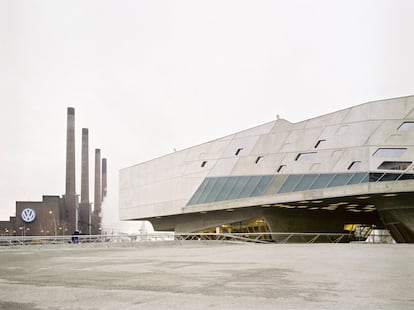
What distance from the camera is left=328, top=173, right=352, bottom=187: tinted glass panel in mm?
26784

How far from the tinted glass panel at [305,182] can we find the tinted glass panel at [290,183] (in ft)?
0.99

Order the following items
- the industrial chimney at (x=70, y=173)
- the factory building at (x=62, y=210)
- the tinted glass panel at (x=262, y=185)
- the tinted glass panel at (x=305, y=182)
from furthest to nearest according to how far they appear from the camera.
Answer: the factory building at (x=62, y=210), the industrial chimney at (x=70, y=173), the tinted glass panel at (x=262, y=185), the tinted glass panel at (x=305, y=182)

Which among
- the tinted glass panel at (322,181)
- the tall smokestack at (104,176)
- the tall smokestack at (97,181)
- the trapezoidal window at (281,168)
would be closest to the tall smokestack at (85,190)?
the tall smokestack at (97,181)

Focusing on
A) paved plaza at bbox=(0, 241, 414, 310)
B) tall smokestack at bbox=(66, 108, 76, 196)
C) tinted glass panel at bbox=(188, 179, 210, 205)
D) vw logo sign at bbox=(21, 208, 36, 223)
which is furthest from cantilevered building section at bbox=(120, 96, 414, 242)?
vw logo sign at bbox=(21, 208, 36, 223)

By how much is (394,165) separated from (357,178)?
2.20 m

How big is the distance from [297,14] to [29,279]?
5.89m

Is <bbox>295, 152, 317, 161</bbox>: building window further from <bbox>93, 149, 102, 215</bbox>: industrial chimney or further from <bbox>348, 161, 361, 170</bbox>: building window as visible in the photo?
<bbox>93, 149, 102, 215</bbox>: industrial chimney

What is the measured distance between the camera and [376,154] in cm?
2628

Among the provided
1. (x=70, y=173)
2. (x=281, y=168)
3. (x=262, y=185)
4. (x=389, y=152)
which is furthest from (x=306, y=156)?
(x=70, y=173)

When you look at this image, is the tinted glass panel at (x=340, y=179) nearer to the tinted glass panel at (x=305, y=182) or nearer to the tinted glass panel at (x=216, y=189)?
the tinted glass panel at (x=305, y=182)

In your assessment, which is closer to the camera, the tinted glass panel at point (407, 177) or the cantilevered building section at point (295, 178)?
the tinted glass panel at point (407, 177)

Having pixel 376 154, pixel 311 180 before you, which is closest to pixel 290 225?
pixel 311 180

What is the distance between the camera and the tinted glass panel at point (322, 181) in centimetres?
2759

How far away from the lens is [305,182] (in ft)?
93.9
